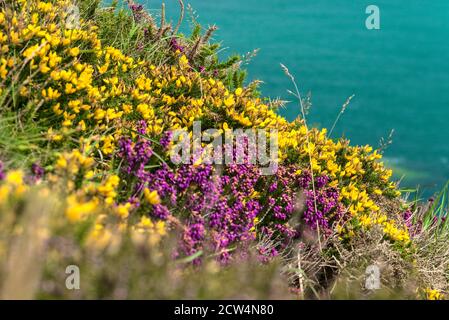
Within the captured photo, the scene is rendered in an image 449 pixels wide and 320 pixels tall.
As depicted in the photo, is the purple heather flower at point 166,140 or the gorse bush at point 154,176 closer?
the gorse bush at point 154,176

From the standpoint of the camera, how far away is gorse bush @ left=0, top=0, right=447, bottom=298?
10.7 feet

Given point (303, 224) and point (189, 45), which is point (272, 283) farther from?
point (189, 45)

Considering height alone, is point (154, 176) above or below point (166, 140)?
below

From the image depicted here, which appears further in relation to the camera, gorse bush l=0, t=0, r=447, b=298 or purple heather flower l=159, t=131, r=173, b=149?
purple heather flower l=159, t=131, r=173, b=149

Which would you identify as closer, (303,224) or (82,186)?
(82,186)

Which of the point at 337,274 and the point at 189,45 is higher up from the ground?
the point at 189,45

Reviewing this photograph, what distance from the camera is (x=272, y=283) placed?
309 cm

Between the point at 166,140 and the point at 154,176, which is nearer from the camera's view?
the point at 154,176

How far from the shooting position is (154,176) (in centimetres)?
460

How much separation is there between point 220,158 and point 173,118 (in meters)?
0.81

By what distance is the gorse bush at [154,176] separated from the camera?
3.27m
